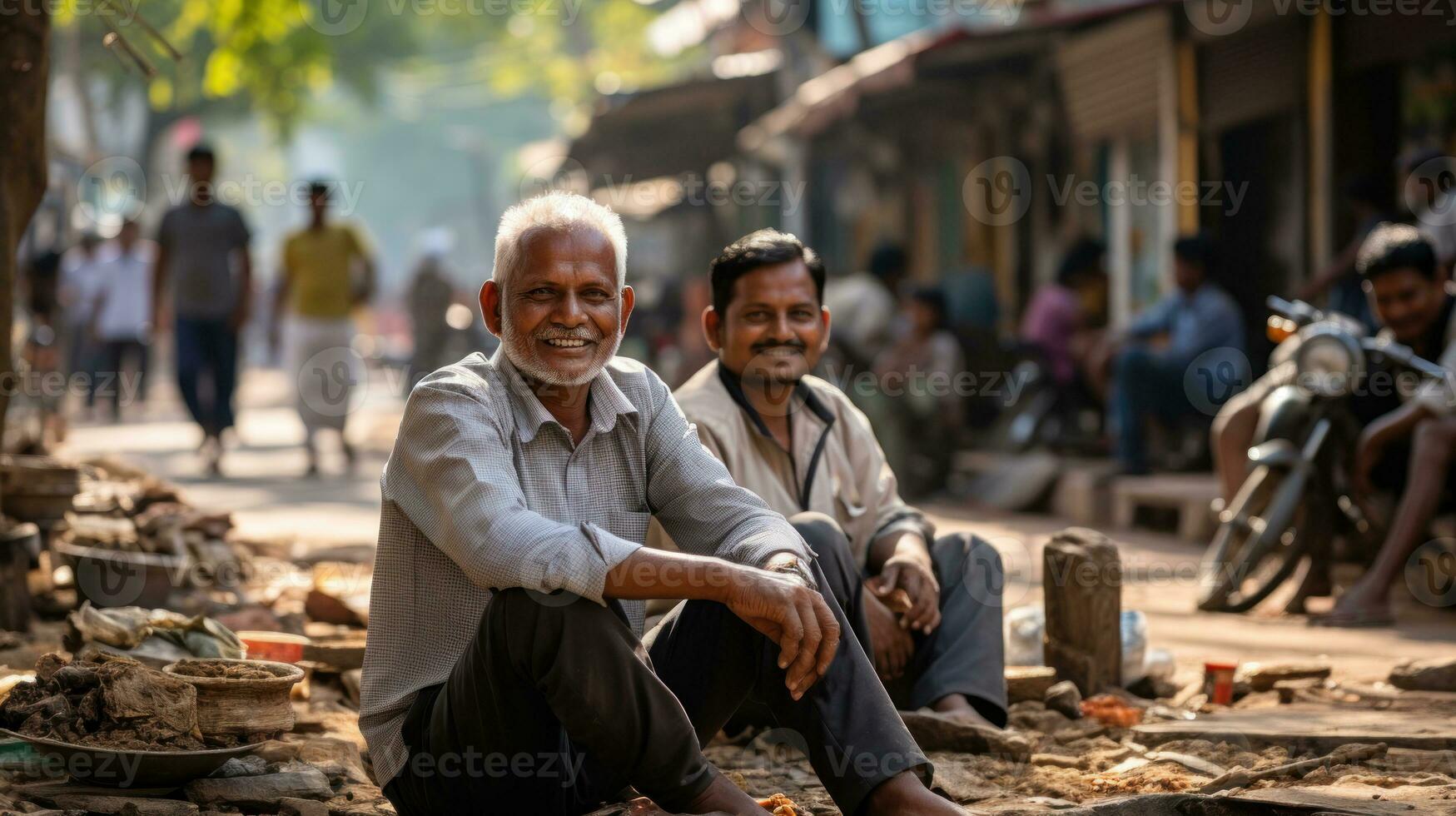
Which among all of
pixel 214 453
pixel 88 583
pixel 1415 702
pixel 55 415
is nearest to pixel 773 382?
pixel 1415 702

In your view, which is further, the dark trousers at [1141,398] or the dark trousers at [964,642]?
the dark trousers at [1141,398]

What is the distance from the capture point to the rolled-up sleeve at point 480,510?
297 cm

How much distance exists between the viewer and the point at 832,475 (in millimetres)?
4527

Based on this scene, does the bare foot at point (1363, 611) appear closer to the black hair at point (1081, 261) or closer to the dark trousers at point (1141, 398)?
the dark trousers at point (1141, 398)

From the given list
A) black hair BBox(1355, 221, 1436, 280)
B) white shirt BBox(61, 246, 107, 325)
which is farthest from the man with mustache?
white shirt BBox(61, 246, 107, 325)

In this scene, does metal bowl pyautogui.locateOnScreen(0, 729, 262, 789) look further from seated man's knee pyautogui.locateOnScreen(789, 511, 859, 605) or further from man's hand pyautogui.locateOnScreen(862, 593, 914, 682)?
man's hand pyautogui.locateOnScreen(862, 593, 914, 682)

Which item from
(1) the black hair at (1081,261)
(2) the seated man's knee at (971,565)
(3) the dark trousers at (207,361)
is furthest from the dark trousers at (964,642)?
(1) the black hair at (1081,261)

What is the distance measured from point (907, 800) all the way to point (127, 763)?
1.56 m

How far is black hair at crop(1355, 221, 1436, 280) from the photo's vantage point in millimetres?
6156

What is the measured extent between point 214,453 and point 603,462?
8.74 metres

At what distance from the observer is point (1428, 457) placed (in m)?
5.96

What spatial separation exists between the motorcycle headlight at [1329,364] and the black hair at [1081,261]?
599cm

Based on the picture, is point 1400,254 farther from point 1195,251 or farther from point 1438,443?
point 1195,251

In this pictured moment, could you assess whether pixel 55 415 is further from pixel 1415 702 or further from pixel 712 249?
pixel 712 249
